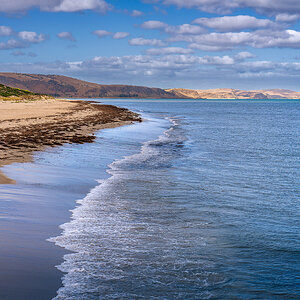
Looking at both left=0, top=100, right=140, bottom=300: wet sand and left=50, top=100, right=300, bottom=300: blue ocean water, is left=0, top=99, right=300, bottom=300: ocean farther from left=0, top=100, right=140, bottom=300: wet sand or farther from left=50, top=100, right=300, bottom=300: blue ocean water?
left=0, top=100, right=140, bottom=300: wet sand

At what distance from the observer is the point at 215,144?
23.0 m

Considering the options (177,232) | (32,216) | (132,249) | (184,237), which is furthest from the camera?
(32,216)

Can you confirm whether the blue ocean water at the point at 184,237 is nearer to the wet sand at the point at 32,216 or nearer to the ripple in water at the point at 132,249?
the ripple in water at the point at 132,249

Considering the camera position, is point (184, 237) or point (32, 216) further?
point (32, 216)

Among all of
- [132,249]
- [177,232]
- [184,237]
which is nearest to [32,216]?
[132,249]

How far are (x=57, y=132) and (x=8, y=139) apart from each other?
5.65m

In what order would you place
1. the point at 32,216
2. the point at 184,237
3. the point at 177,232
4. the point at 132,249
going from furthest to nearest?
the point at 32,216 < the point at 177,232 < the point at 184,237 < the point at 132,249

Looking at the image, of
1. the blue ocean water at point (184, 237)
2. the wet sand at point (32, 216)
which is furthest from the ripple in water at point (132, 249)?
the wet sand at point (32, 216)

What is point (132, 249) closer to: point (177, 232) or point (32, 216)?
point (177, 232)

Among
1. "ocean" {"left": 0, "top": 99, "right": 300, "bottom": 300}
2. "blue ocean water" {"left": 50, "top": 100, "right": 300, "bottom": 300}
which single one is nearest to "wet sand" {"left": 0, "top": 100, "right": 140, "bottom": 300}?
"ocean" {"left": 0, "top": 99, "right": 300, "bottom": 300}

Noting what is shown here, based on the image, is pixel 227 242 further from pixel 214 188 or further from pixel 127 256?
pixel 214 188

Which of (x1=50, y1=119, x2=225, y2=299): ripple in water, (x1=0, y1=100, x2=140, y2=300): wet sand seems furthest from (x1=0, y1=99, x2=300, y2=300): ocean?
(x1=0, y1=100, x2=140, y2=300): wet sand

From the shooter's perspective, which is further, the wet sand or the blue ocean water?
the blue ocean water

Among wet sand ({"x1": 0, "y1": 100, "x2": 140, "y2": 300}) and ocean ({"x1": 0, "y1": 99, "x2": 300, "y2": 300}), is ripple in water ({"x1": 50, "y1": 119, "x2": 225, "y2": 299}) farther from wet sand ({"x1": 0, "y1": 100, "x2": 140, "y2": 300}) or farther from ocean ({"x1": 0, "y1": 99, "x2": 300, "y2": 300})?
wet sand ({"x1": 0, "y1": 100, "x2": 140, "y2": 300})
